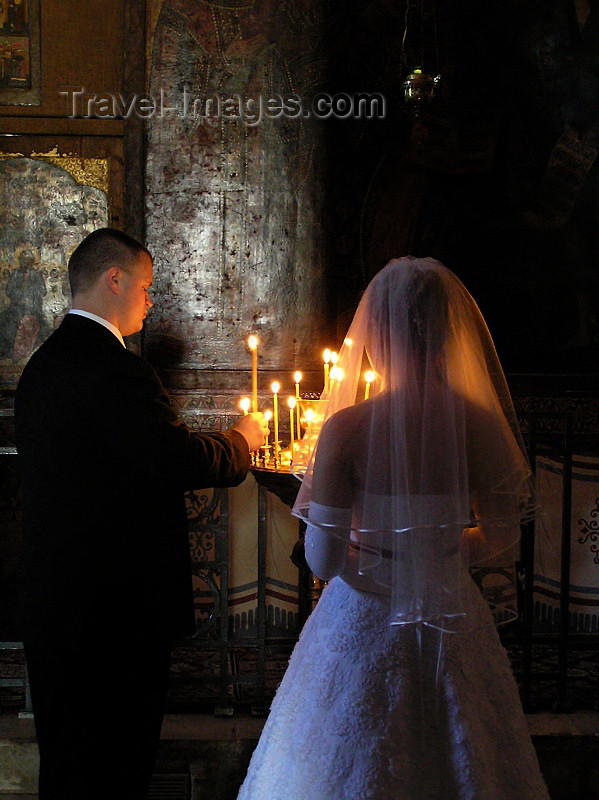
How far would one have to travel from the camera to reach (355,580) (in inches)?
75.4

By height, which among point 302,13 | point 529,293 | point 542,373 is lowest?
point 542,373

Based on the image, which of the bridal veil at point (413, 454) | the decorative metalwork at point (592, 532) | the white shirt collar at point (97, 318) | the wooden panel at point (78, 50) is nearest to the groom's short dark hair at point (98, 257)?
the white shirt collar at point (97, 318)

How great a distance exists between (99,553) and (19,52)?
3773 millimetres

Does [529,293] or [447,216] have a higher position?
[447,216]

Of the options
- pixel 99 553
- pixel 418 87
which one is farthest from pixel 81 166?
pixel 99 553

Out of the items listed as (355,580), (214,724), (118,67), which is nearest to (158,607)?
(355,580)

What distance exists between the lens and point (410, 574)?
71.4 inches

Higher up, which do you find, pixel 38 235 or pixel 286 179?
pixel 286 179

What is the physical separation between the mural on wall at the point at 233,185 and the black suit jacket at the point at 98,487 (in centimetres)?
260

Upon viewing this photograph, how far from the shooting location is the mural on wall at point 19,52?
15.5ft

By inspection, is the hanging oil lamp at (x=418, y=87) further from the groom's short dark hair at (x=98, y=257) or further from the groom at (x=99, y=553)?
the groom at (x=99, y=553)

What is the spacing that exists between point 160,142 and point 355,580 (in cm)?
365

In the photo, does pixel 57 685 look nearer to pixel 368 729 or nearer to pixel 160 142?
pixel 368 729

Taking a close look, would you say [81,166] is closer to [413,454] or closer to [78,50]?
[78,50]
